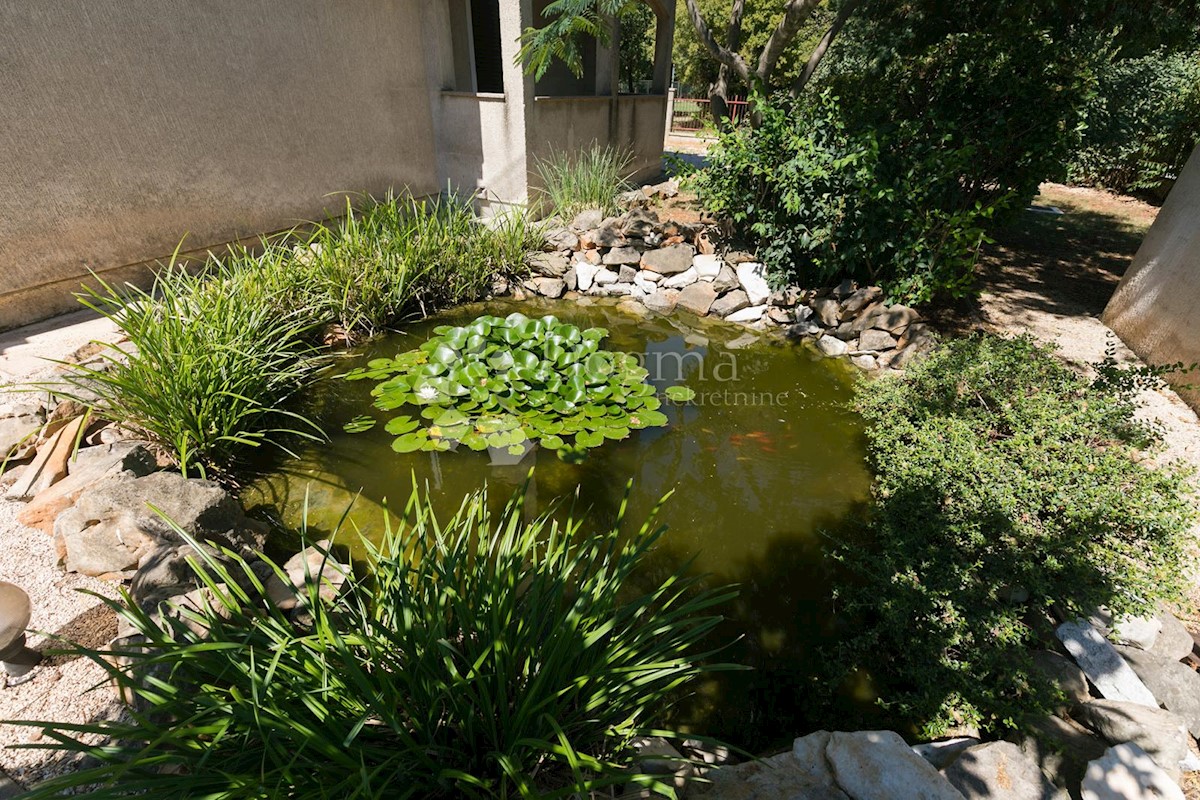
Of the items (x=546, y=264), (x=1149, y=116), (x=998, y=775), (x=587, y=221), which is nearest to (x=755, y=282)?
(x=587, y=221)

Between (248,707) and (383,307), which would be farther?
(383,307)

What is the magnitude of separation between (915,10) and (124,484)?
23.4ft

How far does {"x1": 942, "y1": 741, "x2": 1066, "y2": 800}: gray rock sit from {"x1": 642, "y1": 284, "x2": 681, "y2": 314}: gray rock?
3.86m

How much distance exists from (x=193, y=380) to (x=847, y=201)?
414 centimetres

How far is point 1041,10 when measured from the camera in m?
4.66

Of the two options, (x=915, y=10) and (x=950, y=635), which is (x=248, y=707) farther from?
(x=915, y=10)

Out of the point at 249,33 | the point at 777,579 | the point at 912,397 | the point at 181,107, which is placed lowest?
the point at 777,579

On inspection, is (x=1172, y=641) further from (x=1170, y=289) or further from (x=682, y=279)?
(x=682, y=279)

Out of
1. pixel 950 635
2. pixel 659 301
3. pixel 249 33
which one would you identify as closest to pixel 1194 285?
pixel 950 635

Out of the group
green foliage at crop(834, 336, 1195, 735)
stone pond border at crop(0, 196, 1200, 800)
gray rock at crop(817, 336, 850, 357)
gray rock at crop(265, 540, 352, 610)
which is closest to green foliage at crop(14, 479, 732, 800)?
stone pond border at crop(0, 196, 1200, 800)

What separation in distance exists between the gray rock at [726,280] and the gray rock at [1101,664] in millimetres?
3403

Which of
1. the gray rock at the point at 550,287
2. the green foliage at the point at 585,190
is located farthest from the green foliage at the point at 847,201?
the gray rock at the point at 550,287

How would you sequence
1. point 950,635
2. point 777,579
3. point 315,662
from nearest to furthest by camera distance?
point 315,662 → point 950,635 → point 777,579

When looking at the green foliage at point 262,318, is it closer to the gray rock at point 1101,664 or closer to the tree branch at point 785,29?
the tree branch at point 785,29
